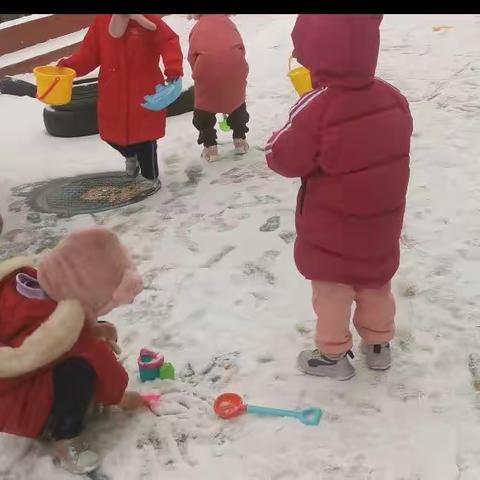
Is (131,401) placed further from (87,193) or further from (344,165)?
(87,193)

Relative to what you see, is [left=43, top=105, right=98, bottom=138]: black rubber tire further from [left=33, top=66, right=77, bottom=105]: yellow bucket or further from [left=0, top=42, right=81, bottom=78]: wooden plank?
[left=0, top=42, right=81, bottom=78]: wooden plank

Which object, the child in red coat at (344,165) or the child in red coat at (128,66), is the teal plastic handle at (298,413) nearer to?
the child in red coat at (344,165)

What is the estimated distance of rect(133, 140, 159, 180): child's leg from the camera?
15.3 feet

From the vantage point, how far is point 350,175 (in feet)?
7.66

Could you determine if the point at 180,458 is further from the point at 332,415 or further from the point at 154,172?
the point at 154,172

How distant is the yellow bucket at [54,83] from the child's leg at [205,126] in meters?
1.03

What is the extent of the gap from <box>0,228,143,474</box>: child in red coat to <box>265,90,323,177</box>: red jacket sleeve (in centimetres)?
62

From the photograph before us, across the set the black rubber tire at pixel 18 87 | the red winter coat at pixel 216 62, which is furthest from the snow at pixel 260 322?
the red winter coat at pixel 216 62

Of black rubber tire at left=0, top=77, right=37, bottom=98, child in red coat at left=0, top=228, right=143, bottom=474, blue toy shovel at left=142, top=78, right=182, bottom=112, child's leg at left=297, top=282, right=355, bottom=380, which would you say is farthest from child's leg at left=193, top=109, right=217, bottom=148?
child in red coat at left=0, top=228, right=143, bottom=474

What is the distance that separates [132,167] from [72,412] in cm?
289

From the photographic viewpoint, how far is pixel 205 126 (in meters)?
5.16

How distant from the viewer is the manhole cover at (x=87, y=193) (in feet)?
15.0

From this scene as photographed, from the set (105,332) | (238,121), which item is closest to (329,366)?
(105,332)

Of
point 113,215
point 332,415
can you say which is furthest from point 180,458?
point 113,215
